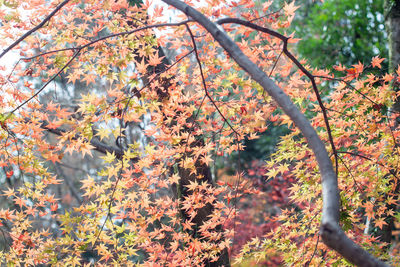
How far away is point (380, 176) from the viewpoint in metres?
2.74

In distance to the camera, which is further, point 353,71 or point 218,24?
point 353,71

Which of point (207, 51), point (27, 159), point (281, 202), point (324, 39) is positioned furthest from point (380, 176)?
point (281, 202)

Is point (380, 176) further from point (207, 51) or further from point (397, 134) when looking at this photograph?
point (207, 51)

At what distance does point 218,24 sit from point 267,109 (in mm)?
1193

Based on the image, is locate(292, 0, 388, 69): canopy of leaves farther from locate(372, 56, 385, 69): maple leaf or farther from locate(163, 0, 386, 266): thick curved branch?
locate(163, 0, 386, 266): thick curved branch

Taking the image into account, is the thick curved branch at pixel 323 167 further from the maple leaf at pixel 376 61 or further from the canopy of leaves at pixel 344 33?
the canopy of leaves at pixel 344 33

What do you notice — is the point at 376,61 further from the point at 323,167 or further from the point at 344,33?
the point at 344,33

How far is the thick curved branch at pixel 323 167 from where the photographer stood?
0.97 metres

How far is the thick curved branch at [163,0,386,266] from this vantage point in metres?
0.97

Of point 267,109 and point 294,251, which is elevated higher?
point 267,109

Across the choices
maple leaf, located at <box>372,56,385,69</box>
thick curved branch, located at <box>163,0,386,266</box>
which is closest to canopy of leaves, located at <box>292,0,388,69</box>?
maple leaf, located at <box>372,56,385,69</box>

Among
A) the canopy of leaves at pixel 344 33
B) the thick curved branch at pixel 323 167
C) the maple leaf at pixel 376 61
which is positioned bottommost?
the thick curved branch at pixel 323 167

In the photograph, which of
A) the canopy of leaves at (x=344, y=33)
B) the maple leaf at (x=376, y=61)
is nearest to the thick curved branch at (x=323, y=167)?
the maple leaf at (x=376, y=61)

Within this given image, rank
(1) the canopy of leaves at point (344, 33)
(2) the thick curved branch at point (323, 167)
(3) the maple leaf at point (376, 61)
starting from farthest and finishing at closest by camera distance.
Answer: (1) the canopy of leaves at point (344, 33), (3) the maple leaf at point (376, 61), (2) the thick curved branch at point (323, 167)
